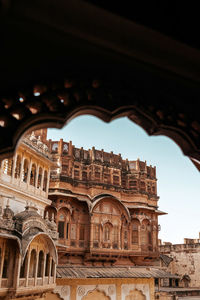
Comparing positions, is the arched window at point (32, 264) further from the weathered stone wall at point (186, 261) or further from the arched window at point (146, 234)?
the weathered stone wall at point (186, 261)

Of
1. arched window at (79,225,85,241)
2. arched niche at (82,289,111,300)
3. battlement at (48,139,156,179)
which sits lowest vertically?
arched niche at (82,289,111,300)

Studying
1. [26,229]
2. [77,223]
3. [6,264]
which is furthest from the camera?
[77,223]

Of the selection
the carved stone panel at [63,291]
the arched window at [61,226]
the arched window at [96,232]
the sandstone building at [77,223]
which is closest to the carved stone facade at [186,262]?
the sandstone building at [77,223]

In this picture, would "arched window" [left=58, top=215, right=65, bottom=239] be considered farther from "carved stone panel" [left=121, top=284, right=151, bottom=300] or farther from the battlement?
"carved stone panel" [left=121, top=284, right=151, bottom=300]

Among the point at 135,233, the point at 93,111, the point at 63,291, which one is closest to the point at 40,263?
the point at 63,291

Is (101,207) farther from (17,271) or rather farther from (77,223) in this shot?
(17,271)

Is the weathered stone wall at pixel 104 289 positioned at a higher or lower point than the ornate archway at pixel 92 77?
lower

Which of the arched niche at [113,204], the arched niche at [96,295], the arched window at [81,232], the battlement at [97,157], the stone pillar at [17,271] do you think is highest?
the battlement at [97,157]

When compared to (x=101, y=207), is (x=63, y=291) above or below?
below

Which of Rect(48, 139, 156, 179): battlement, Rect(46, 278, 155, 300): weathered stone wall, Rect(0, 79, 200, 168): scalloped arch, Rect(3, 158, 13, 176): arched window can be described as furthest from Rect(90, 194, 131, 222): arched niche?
Rect(0, 79, 200, 168): scalloped arch

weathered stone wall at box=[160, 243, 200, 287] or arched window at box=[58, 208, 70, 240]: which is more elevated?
arched window at box=[58, 208, 70, 240]

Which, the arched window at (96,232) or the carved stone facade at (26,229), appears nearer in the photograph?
the carved stone facade at (26,229)

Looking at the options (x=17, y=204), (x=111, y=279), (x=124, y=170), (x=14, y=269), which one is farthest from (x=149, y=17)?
(x=124, y=170)

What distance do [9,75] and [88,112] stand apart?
889 millimetres
